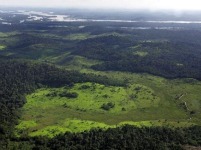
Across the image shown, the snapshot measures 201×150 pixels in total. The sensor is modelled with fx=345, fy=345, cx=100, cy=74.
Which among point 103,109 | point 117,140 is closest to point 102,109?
point 103,109

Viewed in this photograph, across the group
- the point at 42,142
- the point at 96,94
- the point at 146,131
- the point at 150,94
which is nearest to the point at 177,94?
the point at 150,94

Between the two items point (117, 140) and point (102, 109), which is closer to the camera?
point (117, 140)

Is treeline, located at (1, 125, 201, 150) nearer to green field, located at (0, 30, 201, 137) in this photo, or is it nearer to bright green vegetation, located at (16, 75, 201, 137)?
bright green vegetation, located at (16, 75, 201, 137)

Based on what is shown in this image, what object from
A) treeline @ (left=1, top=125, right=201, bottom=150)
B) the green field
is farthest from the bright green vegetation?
treeline @ (left=1, top=125, right=201, bottom=150)

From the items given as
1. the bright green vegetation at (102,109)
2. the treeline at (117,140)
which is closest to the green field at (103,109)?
the bright green vegetation at (102,109)

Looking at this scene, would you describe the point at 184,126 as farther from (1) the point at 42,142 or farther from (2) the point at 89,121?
(1) the point at 42,142

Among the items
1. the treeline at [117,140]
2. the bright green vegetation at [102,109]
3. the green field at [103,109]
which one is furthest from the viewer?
the bright green vegetation at [102,109]

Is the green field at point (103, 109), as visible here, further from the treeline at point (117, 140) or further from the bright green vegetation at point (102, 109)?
the treeline at point (117, 140)

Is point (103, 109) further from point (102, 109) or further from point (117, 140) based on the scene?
point (117, 140)
